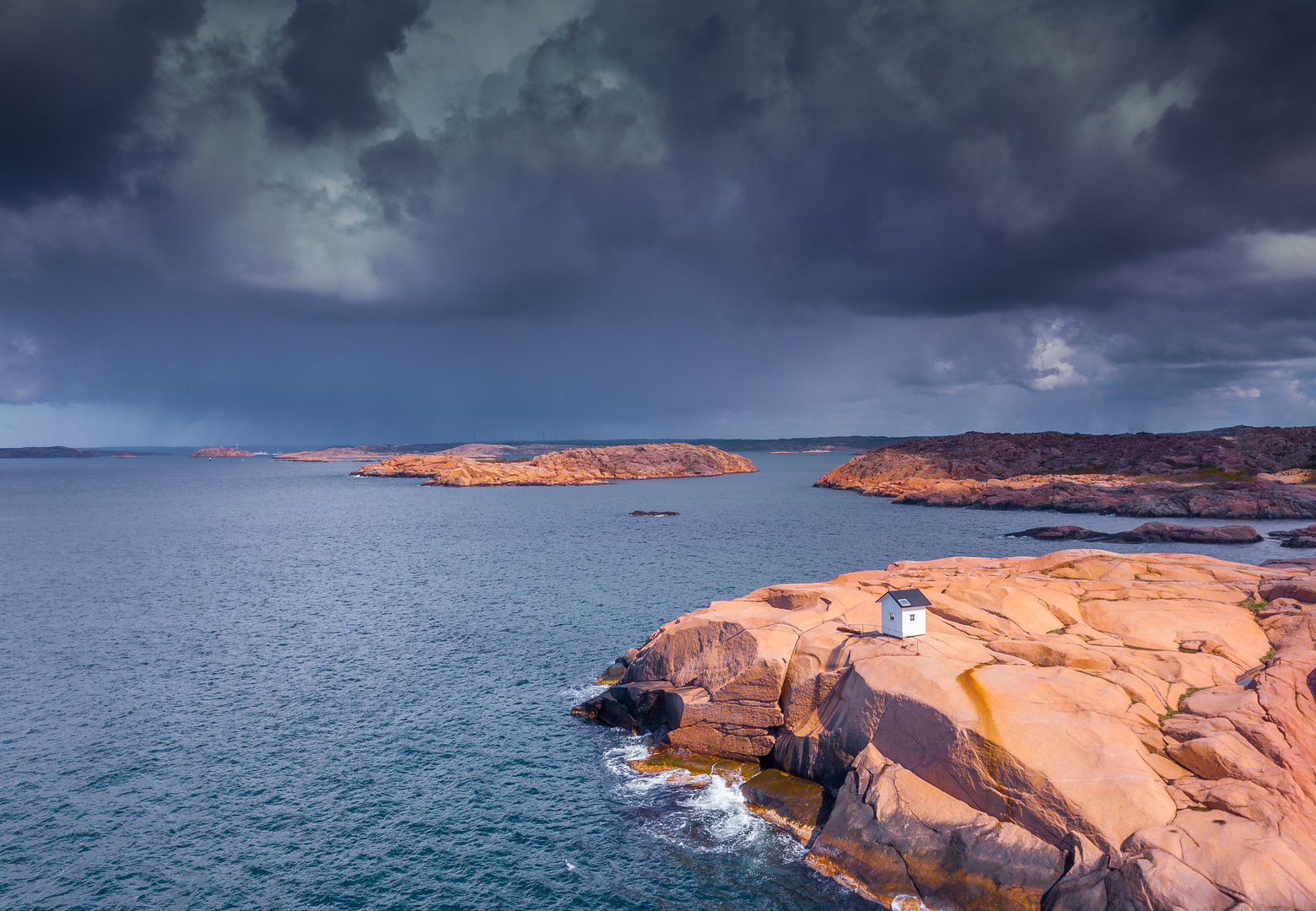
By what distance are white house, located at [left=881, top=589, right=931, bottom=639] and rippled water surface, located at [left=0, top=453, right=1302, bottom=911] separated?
9.72 meters

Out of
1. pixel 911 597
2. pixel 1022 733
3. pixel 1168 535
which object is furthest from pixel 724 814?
pixel 1168 535

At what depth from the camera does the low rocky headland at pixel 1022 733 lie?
17.0 meters

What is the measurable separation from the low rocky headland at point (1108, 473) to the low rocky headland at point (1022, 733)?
89.3m

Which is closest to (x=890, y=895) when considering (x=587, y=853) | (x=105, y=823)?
(x=587, y=853)

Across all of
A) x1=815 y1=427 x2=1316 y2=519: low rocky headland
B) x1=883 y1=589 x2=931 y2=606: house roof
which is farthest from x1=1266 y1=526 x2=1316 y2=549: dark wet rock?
x1=883 y1=589 x2=931 y2=606: house roof

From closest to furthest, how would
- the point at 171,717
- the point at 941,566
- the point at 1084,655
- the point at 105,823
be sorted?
the point at 105,823, the point at 1084,655, the point at 171,717, the point at 941,566

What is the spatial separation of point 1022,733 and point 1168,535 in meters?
79.1

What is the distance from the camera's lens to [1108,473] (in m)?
144

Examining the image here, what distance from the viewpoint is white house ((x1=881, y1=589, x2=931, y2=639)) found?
2662 centimetres

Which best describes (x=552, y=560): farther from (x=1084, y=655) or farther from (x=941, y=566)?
(x=1084, y=655)

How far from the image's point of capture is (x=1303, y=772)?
18656mm

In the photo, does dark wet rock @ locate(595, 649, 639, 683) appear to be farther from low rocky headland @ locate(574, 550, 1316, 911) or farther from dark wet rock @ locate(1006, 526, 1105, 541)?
dark wet rock @ locate(1006, 526, 1105, 541)

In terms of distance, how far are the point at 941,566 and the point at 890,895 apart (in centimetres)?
3088

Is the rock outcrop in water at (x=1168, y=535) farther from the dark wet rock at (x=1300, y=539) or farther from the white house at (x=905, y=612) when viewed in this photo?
the white house at (x=905, y=612)
